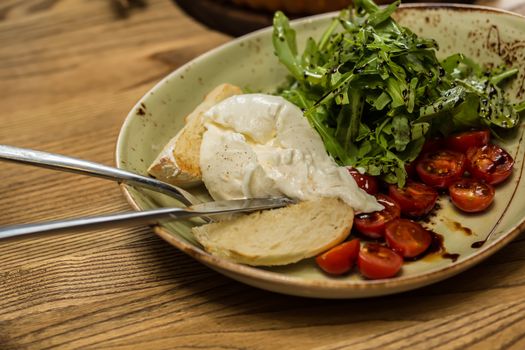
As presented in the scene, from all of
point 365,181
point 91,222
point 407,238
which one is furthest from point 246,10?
point 91,222

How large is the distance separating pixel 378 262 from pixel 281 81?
1.20 meters

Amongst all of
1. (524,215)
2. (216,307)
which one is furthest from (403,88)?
(216,307)

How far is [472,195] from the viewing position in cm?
184

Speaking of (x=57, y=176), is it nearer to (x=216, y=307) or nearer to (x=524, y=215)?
(x=216, y=307)

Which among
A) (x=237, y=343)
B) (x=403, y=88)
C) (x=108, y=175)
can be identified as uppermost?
(x=403, y=88)

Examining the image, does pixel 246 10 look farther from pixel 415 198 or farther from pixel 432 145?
pixel 415 198

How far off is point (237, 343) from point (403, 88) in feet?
3.31

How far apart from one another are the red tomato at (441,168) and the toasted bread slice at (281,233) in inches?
14.6

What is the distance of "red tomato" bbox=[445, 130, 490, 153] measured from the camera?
6.63 feet

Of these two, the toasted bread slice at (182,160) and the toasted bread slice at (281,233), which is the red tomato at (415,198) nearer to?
the toasted bread slice at (281,233)

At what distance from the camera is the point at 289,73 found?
253 centimetres

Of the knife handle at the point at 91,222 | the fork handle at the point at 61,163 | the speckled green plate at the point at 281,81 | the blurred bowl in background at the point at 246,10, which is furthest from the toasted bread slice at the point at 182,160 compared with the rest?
the blurred bowl in background at the point at 246,10

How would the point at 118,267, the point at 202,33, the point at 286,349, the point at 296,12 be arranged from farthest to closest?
the point at 202,33 < the point at 296,12 < the point at 118,267 < the point at 286,349

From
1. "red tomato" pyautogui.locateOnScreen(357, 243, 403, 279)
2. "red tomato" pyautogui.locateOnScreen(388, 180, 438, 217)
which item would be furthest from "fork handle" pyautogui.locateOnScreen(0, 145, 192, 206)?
"red tomato" pyautogui.locateOnScreen(388, 180, 438, 217)
